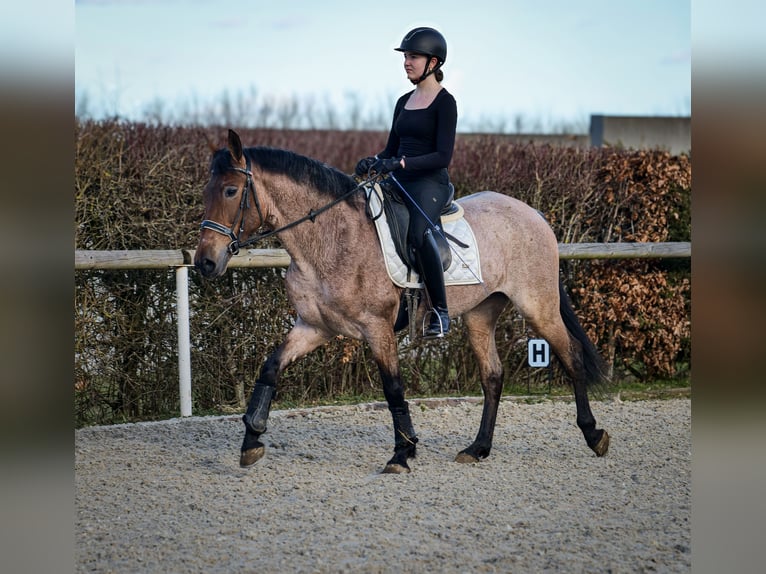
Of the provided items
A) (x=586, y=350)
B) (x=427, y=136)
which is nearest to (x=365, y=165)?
(x=427, y=136)

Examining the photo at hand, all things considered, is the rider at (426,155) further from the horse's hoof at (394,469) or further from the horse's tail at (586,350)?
the horse's tail at (586,350)

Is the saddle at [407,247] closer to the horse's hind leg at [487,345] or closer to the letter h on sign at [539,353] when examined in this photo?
the horse's hind leg at [487,345]

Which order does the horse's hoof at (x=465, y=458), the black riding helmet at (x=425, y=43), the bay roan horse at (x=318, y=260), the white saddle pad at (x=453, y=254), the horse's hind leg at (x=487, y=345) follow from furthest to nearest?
the horse's hind leg at (x=487, y=345) → the horse's hoof at (x=465, y=458) → the white saddle pad at (x=453, y=254) → the black riding helmet at (x=425, y=43) → the bay roan horse at (x=318, y=260)

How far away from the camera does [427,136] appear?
5.61m

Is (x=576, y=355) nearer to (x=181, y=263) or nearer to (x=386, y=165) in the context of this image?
(x=386, y=165)

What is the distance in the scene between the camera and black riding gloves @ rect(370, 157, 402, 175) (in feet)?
17.6

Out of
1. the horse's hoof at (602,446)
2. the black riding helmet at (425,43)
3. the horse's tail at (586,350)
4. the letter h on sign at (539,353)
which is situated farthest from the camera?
the letter h on sign at (539,353)

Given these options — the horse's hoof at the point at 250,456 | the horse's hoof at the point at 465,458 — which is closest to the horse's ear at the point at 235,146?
the horse's hoof at the point at 250,456

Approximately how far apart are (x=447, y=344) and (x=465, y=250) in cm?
273

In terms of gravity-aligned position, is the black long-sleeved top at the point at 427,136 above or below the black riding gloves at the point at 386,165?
above

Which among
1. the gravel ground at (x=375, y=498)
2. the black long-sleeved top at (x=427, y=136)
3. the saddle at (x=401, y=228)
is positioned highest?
the black long-sleeved top at (x=427, y=136)

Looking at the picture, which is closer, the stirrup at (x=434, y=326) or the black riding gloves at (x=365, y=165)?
the black riding gloves at (x=365, y=165)

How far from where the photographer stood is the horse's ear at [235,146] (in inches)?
199
